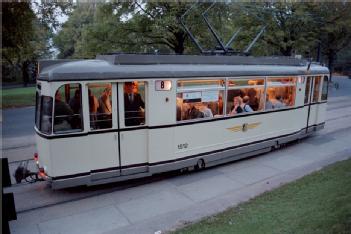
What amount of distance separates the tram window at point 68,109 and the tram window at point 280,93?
6.03m

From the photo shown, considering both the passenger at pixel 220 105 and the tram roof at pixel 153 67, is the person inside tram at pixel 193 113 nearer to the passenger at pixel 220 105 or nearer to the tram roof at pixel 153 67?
the passenger at pixel 220 105

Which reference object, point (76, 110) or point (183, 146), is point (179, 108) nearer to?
point (183, 146)

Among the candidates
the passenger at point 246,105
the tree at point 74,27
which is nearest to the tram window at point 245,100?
the passenger at point 246,105

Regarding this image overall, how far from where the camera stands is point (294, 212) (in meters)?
5.91

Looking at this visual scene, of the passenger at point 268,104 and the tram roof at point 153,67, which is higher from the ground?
the tram roof at point 153,67

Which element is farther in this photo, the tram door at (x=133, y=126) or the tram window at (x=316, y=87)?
the tram window at (x=316, y=87)

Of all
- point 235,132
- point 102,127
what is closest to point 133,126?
point 102,127

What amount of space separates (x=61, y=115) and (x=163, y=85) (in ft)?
7.96

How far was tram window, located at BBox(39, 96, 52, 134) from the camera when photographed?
22.6 feet

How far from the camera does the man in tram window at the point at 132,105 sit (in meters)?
7.51

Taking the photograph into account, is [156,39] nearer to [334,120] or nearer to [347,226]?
[334,120]

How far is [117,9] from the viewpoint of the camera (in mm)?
18188

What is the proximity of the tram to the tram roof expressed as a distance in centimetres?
2

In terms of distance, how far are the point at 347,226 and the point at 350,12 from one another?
2925 centimetres
